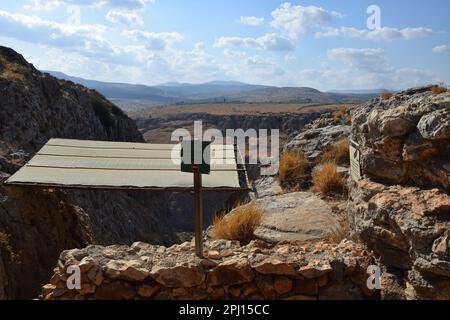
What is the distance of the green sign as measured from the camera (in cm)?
464

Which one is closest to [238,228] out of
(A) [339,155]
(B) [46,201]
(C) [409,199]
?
(C) [409,199]

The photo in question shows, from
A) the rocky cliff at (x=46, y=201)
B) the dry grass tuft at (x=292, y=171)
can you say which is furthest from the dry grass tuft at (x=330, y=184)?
the rocky cliff at (x=46, y=201)

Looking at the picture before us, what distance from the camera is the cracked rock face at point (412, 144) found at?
15.2 ft

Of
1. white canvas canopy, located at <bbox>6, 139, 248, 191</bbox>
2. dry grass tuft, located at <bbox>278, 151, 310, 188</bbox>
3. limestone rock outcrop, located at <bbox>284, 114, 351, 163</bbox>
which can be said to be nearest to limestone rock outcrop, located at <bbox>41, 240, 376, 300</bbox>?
white canvas canopy, located at <bbox>6, 139, 248, 191</bbox>

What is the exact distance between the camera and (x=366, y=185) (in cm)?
545

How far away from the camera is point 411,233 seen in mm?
4414

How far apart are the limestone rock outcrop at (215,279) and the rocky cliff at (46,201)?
88.2 inches

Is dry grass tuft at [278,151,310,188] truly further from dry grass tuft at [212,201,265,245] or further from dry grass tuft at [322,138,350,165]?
dry grass tuft at [212,201,265,245]

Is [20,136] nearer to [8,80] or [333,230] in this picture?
[8,80]

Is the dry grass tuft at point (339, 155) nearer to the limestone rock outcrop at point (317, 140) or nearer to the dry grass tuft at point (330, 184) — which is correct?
the limestone rock outcrop at point (317, 140)

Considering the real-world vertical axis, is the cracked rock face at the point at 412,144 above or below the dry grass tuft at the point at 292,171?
above

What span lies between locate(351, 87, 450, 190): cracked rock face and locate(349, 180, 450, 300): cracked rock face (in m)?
0.15

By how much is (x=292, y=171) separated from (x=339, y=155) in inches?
49.0
